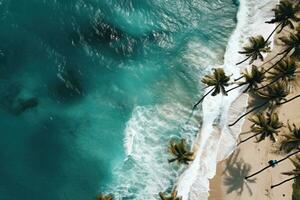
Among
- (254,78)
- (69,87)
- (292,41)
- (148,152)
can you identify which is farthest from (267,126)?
(69,87)

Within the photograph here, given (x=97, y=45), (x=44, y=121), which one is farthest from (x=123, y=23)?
(x=44, y=121)

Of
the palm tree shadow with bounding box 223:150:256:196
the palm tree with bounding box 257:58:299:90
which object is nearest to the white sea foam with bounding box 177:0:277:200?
the palm tree shadow with bounding box 223:150:256:196

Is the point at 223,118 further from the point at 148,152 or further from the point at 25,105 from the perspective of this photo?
the point at 25,105

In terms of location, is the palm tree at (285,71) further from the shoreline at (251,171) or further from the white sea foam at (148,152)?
the white sea foam at (148,152)

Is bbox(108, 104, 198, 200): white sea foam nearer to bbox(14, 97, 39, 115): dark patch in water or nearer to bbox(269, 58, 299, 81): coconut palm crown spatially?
bbox(14, 97, 39, 115): dark patch in water

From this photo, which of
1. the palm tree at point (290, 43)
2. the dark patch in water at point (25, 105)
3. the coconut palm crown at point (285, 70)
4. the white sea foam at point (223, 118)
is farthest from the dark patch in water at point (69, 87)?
the coconut palm crown at point (285, 70)

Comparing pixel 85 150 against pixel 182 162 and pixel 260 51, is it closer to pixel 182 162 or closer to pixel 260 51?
pixel 182 162

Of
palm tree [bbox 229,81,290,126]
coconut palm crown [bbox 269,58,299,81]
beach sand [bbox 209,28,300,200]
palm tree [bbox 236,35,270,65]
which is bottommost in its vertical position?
beach sand [bbox 209,28,300,200]
